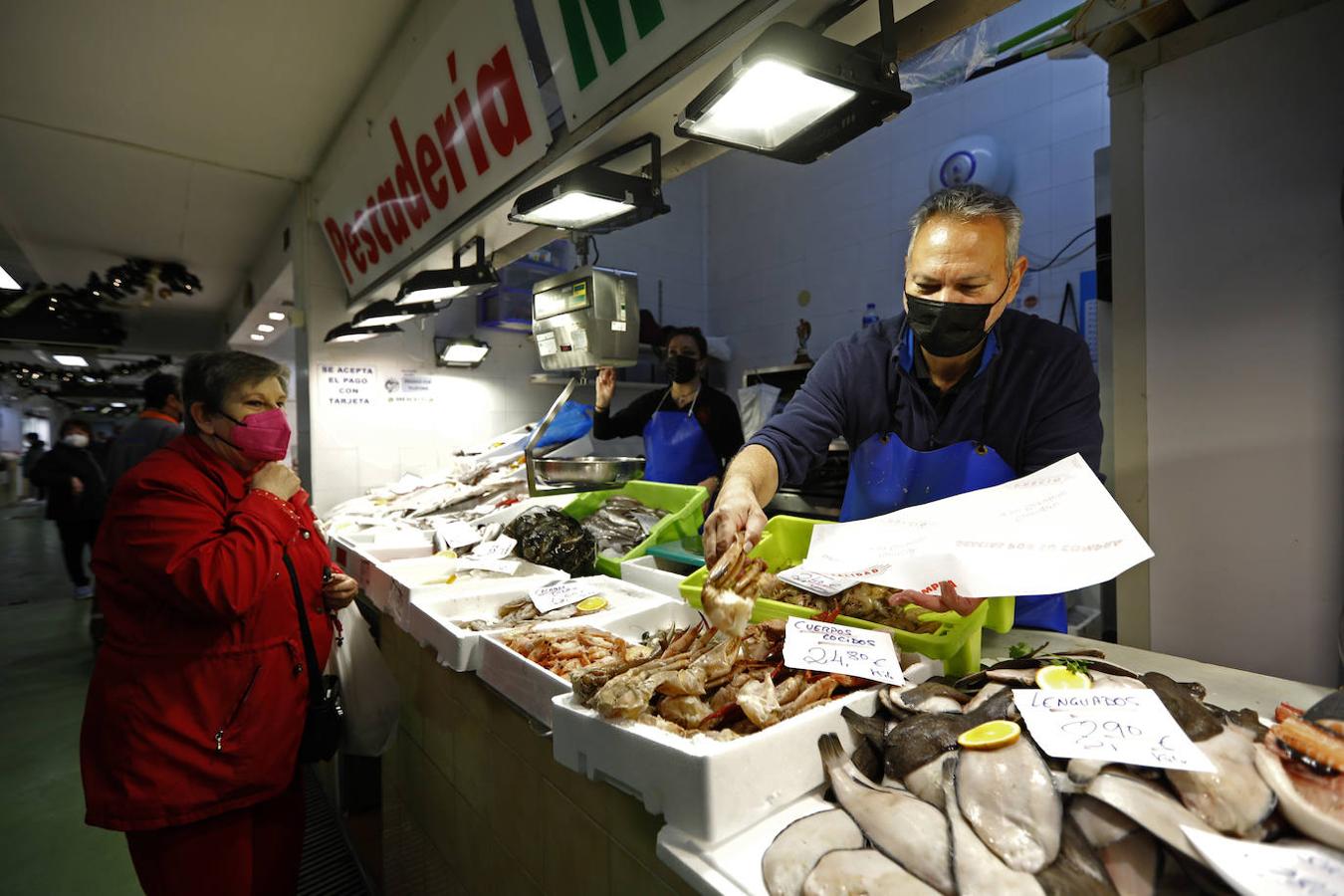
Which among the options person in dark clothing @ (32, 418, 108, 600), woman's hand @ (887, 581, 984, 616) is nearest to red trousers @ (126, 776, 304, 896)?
woman's hand @ (887, 581, 984, 616)

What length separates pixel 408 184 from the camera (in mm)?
3510

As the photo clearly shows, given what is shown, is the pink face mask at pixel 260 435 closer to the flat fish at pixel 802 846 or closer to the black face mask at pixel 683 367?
the flat fish at pixel 802 846

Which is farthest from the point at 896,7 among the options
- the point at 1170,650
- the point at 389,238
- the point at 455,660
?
the point at 389,238

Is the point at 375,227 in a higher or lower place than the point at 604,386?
higher

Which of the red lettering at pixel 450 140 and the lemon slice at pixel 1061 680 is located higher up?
the red lettering at pixel 450 140

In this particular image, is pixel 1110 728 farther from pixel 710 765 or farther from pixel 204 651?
pixel 204 651

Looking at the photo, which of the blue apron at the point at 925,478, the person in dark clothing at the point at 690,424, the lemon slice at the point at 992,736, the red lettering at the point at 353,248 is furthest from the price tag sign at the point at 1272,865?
the red lettering at the point at 353,248

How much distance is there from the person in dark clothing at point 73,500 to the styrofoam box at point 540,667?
7.83 metres

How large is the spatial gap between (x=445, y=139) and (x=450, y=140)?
57mm

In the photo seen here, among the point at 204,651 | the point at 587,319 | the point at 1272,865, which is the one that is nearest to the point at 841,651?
the point at 1272,865

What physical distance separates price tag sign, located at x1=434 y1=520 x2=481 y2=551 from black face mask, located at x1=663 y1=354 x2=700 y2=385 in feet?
5.57

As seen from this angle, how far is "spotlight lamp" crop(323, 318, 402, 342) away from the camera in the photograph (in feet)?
14.4

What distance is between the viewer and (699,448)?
4215mm

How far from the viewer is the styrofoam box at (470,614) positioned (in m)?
1.62
